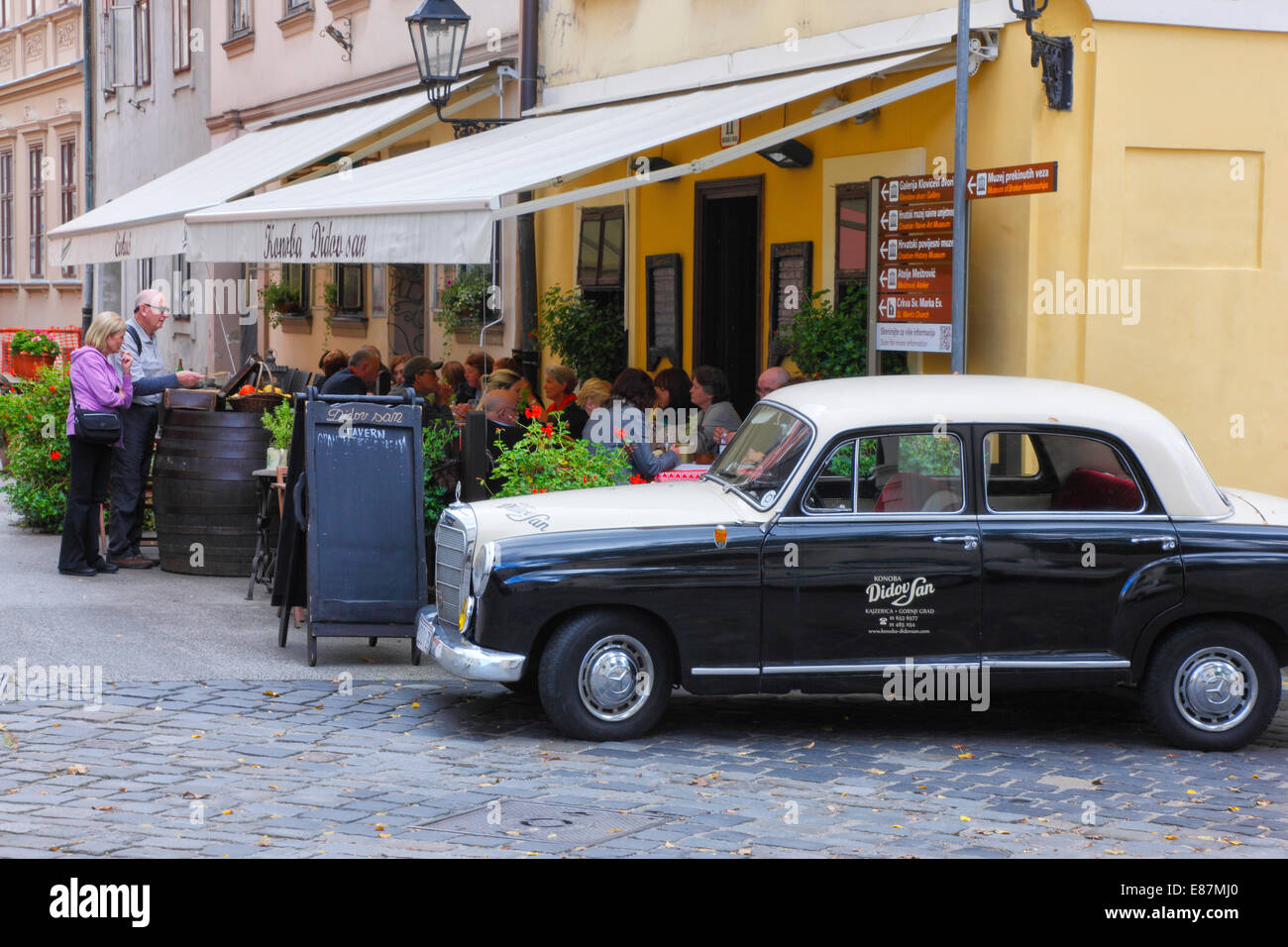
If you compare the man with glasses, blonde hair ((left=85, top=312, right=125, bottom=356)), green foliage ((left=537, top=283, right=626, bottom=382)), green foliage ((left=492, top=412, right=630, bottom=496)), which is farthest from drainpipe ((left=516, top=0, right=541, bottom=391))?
green foliage ((left=492, top=412, right=630, bottom=496))

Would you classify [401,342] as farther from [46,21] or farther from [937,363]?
[46,21]

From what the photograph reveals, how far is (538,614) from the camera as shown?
716 centimetres

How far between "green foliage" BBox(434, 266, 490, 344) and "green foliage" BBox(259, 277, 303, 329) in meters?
5.40

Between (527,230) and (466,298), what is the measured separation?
1.20 meters

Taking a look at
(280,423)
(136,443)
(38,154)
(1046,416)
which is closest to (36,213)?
(38,154)

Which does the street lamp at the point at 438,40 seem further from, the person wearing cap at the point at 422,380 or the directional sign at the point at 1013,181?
the directional sign at the point at 1013,181

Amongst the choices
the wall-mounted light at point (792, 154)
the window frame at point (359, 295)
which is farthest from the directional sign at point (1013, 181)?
the window frame at point (359, 295)

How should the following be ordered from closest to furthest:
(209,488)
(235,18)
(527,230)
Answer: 1. (209,488)
2. (527,230)
3. (235,18)

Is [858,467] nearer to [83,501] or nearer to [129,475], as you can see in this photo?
[83,501]

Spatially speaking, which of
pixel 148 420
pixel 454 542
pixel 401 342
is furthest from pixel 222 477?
pixel 401 342

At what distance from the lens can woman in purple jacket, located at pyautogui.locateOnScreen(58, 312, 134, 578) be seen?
11.7 metres

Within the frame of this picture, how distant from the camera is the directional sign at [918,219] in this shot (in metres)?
10.6

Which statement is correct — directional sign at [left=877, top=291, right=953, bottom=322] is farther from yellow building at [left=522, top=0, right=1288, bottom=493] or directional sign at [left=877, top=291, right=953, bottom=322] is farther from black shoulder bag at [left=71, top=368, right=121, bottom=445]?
black shoulder bag at [left=71, top=368, right=121, bottom=445]

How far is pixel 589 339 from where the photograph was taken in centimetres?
1509
